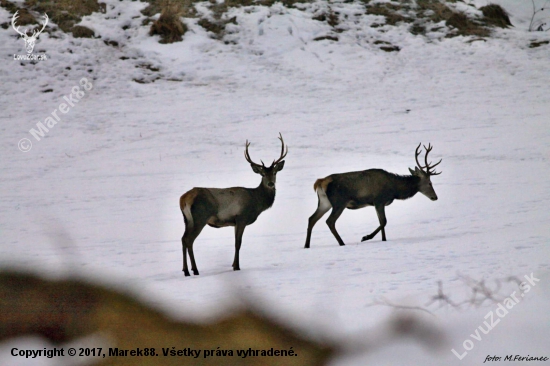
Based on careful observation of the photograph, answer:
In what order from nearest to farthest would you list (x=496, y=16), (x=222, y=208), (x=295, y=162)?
(x=222, y=208) < (x=295, y=162) < (x=496, y=16)

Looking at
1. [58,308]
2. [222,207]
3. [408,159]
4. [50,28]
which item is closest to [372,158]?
[408,159]

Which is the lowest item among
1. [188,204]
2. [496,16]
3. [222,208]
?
[496,16]

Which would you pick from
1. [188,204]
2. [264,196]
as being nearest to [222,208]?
[188,204]

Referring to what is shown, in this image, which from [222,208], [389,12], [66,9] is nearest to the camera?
[222,208]

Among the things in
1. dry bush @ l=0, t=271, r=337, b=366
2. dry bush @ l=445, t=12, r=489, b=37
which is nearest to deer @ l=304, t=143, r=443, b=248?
dry bush @ l=0, t=271, r=337, b=366

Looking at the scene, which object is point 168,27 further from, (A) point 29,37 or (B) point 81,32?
(A) point 29,37

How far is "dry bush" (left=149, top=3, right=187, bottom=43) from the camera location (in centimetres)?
2378

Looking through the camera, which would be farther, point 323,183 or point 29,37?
point 29,37

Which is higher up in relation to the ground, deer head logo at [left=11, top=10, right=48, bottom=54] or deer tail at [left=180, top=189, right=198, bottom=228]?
deer tail at [left=180, top=189, right=198, bottom=228]

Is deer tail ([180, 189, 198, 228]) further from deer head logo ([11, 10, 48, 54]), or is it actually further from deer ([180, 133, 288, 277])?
deer head logo ([11, 10, 48, 54])

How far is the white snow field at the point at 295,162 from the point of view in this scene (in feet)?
20.8

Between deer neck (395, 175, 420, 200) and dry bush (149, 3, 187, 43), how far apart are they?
49.3ft

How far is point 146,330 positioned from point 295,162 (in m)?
11.7

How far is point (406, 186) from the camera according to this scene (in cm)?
1051
